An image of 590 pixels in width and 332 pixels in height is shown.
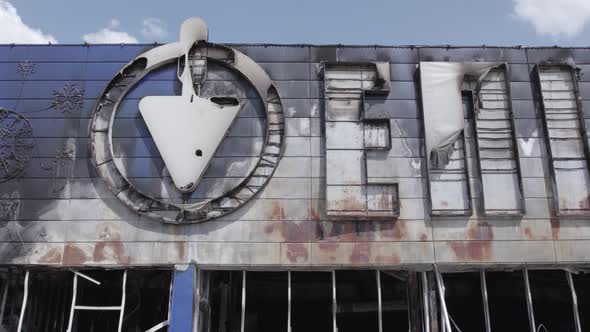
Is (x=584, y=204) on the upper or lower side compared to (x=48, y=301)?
upper

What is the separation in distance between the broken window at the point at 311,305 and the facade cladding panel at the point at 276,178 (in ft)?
22.1

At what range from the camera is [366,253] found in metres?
13.6

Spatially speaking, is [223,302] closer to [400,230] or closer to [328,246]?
[328,246]

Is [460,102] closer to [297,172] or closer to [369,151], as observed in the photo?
[369,151]

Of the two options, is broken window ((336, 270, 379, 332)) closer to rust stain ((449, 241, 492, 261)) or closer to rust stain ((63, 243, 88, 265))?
rust stain ((449, 241, 492, 261))

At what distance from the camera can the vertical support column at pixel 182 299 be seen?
43.0 ft

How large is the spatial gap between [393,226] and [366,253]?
3.61 feet

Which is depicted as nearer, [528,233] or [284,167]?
[528,233]

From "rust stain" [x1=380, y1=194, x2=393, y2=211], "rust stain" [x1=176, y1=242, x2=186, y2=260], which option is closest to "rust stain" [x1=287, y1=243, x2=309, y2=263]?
"rust stain" [x1=380, y1=194, x2=393, y2=211]

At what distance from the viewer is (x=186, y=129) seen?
14195mm

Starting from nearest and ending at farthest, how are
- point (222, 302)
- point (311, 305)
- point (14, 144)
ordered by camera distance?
point (14, 144)
point (222, 302)
point (311, 305)

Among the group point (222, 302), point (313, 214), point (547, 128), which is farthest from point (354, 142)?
point (222, 302)

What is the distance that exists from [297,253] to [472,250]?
4.94 meters

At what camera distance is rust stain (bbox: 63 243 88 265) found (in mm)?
13586
